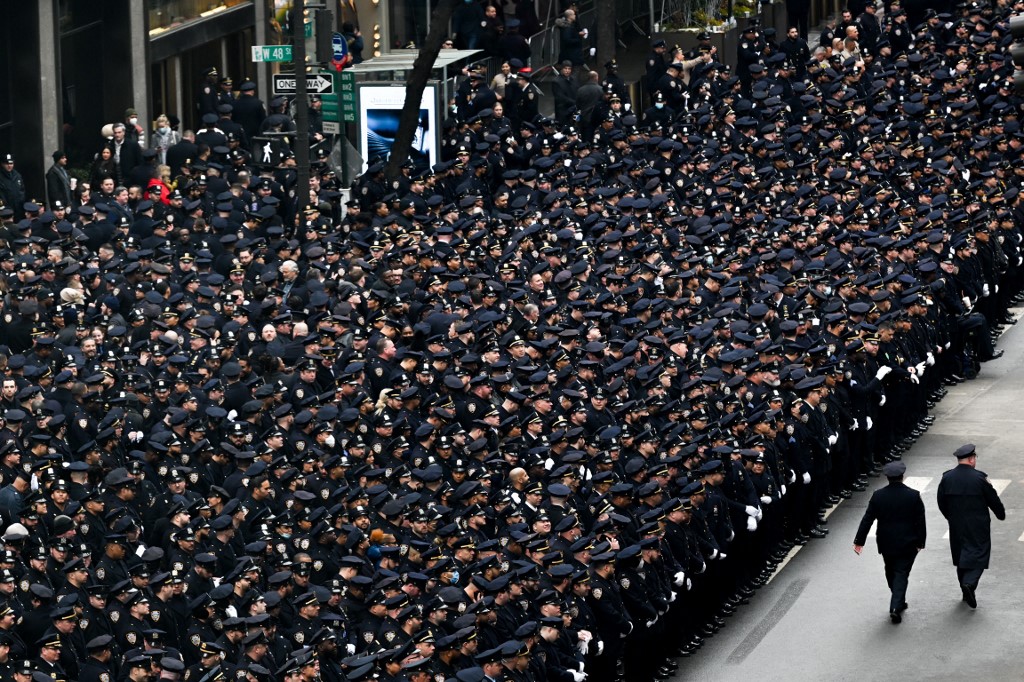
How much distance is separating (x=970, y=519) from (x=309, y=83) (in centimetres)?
1053

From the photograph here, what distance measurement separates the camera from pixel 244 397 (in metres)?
21.3

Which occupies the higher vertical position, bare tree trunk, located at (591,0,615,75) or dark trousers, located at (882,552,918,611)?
bare tree trunk, located at (591,0,615,75)

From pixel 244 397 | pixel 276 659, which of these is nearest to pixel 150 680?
pixel 276 659

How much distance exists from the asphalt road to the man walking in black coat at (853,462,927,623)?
1.16 feet

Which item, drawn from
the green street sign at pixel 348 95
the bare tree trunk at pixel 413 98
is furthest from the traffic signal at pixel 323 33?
the bare tree trunk at pixel 413 98

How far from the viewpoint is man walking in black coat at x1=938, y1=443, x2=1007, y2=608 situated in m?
20.4

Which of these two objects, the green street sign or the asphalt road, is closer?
the asphalt road

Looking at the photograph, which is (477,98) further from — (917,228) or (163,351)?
(163,351)

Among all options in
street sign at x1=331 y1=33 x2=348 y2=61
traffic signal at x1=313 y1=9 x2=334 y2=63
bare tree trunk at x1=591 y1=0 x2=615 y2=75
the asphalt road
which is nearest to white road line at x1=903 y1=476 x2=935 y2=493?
the asphalt road

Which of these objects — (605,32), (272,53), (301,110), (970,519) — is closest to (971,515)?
(970,519)

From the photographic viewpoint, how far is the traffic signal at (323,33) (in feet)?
88.8

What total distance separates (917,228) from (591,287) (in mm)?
5314

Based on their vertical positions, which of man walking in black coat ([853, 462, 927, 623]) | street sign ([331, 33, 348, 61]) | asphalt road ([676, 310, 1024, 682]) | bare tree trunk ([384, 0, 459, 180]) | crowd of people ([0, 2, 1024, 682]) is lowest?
asphalt road ([676, 310, 1024, 682])

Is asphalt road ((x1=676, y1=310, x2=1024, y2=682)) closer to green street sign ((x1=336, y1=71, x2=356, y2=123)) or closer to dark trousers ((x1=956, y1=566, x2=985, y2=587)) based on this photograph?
dark trousers ((x1=956, y1=566, x2=985, y2=587))
